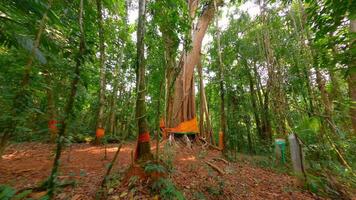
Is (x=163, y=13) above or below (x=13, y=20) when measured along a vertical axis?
above

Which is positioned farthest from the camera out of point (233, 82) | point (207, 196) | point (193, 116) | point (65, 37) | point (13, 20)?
point (233, 82)

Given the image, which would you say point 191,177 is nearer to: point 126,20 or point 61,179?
point 61,179

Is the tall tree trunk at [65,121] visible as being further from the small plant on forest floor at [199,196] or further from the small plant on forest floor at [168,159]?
the small plant on forest floor at [199,196]

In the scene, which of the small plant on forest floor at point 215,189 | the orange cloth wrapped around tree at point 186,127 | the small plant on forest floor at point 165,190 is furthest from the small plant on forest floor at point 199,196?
the orange cloth wrapped around tree at point 186,127

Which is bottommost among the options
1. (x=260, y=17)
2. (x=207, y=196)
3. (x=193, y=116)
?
(x=207, y=196)

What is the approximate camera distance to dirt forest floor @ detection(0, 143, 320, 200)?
11.2 feet

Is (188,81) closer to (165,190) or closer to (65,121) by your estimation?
(165,190)

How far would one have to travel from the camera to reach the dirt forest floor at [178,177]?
342 cm

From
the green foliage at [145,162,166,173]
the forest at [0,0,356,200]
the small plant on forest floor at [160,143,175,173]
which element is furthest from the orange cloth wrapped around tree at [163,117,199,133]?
the green foliage at [145,162,166,173]

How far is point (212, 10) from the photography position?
902cm

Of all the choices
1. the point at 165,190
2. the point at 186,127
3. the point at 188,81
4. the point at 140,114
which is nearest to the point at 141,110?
the point at 140,114

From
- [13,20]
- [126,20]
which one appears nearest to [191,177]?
[13,20]

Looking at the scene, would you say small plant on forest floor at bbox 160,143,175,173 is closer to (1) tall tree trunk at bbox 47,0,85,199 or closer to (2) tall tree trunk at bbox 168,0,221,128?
(1) tall tree trunk at bbox 47,0,85,199

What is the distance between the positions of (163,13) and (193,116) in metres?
5.32
